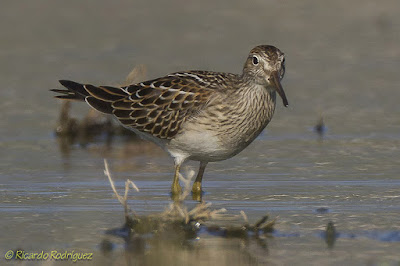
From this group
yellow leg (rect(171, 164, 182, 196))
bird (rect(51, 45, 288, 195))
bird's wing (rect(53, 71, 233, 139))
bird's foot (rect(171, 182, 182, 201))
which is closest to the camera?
bird (rect(51, 45, 288, 195))

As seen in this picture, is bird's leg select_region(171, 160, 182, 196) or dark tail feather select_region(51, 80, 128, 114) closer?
bird's leg select_region(171, 160, 182, 196)

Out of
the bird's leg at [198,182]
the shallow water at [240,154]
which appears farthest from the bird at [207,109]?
the shallow water at [240,154]

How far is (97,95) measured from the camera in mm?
14016

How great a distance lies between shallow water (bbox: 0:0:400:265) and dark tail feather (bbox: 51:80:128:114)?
89 centimetres

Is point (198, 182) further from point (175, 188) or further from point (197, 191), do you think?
point (175, 188)

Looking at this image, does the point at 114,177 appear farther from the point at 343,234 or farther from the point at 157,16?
the point at 157,16

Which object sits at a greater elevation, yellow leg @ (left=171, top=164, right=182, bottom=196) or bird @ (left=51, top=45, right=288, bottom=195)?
bird @ (left=51, top=45, right=288, bottom=195)

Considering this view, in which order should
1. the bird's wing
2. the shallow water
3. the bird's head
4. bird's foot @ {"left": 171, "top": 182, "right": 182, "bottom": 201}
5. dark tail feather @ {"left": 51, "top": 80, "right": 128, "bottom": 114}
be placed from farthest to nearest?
dark tail feather @ {"left": 51, "top": 80, "right": 128, "bottom": 114} → the bird's wing → bird's foot @ {"left": 171, "top": 182, "right": 182, "bottom": 201} → the bird's head → the shallow water

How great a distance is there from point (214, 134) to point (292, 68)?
808cm

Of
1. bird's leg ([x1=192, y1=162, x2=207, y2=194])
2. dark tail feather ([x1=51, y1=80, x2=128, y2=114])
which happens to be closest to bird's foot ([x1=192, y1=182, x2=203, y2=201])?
bird's leg ([x1=192, y1=162, x2=207, y2=194])

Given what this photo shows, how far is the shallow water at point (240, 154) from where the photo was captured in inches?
404

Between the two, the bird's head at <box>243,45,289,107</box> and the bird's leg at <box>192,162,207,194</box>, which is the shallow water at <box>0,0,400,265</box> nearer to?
the bird's leg at <box>192,162,207,194</box>

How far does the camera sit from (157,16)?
929 inches

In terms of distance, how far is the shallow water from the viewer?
33.7ft
